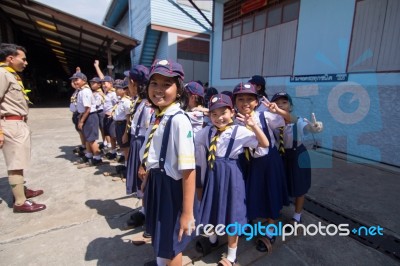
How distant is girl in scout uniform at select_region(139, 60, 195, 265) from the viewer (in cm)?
152

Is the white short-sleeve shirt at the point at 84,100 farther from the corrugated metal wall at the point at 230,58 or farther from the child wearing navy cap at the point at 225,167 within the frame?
the corrugated metal wall at the point at 230,58

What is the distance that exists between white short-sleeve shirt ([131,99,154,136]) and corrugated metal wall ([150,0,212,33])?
1145cm

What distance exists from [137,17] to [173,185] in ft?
53.2

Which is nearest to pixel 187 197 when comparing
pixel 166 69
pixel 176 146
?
pixel 176 146

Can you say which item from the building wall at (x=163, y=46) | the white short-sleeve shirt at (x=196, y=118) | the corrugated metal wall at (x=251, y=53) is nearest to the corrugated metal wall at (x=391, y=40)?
the corrugated metal wall at (x=251, y=53)

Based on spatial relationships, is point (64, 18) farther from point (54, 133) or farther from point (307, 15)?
point (307, 15)

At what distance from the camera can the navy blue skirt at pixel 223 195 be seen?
1987mm

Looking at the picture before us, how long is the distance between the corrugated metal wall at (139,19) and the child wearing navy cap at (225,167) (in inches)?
519

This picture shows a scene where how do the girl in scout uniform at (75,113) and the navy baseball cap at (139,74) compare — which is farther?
the girl in scout uniform at (75,113)

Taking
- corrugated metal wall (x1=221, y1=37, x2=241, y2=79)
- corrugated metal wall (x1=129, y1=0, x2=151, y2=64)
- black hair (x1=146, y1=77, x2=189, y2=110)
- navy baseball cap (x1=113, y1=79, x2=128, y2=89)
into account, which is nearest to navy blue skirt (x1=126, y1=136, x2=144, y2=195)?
black hair (x1=146, y1=77, x2=189, y2=110)

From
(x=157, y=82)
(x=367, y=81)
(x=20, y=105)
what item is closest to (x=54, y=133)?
(x=20, y=105)

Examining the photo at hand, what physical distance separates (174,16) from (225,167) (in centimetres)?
1359

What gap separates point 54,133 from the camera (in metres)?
7.62

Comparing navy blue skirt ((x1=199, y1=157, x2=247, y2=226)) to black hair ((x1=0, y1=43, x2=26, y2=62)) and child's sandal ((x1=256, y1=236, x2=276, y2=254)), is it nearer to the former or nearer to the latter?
child's sandal ((x1=256, y1=236, x2=276, y2=254))
